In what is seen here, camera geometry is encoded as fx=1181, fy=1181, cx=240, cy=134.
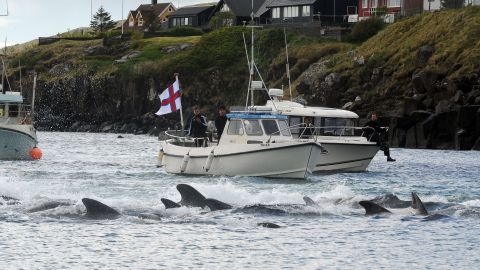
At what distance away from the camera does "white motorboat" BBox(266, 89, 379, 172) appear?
4759cm

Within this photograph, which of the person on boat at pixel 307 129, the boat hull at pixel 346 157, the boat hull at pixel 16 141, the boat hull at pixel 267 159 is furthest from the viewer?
the boat hull at pixel 16 141

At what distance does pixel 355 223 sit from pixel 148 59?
116 metres

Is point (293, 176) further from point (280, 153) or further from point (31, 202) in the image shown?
point (31, 202)

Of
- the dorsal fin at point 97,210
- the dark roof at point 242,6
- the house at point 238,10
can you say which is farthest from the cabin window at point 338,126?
the dark roof at point 242,6

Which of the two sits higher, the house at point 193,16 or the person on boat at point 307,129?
the house at point 193,16

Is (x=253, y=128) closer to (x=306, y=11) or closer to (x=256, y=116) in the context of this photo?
(x=256, y=116)

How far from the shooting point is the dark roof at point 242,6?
15888 cm

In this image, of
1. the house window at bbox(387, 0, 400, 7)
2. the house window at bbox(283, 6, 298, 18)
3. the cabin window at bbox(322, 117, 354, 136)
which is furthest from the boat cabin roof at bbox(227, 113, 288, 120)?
the house window at bbox(283, 6, 298, 18)

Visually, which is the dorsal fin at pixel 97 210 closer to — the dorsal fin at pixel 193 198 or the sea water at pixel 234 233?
the sea water at pixel 234 233

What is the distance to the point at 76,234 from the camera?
26438 mm

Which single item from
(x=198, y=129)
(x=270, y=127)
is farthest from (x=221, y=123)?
(x=270, y=127)

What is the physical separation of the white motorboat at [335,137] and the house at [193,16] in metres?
124

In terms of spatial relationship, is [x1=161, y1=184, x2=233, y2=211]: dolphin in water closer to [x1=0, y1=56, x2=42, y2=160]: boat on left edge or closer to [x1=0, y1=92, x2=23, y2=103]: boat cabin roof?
[x1=0, y1=56, x2=42, y2=160]: boat on left edge

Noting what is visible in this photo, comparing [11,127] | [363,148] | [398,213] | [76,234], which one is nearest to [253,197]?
[398,213]
